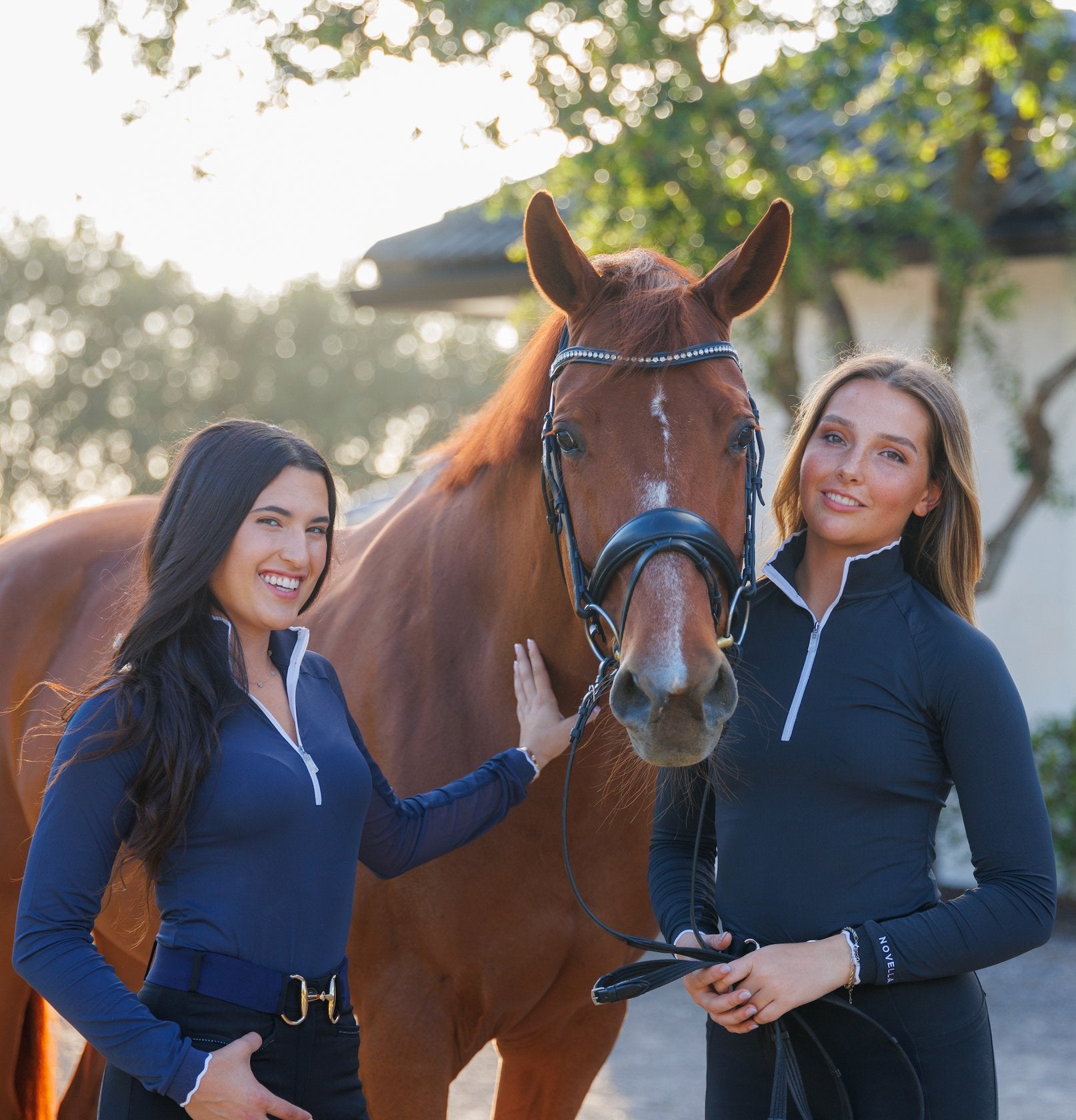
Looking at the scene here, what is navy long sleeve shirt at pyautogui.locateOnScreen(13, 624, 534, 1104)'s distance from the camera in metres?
1.56

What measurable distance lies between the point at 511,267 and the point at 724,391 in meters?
6.42

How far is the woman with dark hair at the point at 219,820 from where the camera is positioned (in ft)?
5.19

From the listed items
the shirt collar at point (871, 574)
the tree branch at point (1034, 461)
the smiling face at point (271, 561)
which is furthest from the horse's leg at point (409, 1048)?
the tree branch at point (1034, 461)

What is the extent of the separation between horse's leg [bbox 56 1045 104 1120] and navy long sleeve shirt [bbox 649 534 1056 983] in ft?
6.89

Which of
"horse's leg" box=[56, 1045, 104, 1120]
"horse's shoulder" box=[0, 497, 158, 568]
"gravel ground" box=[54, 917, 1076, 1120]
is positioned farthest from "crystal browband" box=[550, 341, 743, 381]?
"gravel ground" box=[54, 917, 1076, 1120]

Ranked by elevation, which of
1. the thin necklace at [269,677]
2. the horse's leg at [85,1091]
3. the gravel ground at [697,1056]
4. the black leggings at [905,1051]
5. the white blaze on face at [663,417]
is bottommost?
the gravel ground at [697,1056]

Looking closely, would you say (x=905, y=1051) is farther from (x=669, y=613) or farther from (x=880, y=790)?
(x=669, y=613)

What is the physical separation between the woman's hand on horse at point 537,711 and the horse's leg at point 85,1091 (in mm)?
1775

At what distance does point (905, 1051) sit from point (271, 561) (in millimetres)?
1178

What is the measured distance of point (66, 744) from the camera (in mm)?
1675

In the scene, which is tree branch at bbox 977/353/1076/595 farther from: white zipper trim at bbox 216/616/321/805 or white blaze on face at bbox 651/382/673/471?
white zipper trim at bbox 216/616/321/805

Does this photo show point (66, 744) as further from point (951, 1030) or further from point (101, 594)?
point (101, 594)

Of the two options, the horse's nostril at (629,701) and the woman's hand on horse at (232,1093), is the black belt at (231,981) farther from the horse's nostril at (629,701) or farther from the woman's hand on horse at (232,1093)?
the horse's nostril at (629,701)

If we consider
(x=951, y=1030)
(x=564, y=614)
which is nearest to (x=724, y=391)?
(x=564, y=614)
